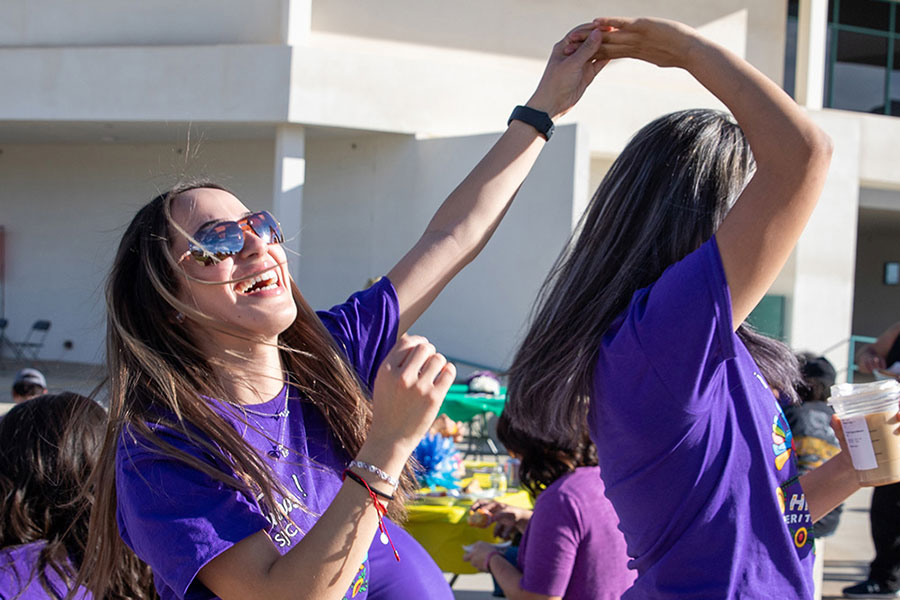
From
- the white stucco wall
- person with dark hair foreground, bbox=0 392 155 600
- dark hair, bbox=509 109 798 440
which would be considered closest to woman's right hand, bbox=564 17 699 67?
dark hair, bbox=509 109 798 440

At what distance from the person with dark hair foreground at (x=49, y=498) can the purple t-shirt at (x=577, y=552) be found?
3.34 ft

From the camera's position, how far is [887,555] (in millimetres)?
4805

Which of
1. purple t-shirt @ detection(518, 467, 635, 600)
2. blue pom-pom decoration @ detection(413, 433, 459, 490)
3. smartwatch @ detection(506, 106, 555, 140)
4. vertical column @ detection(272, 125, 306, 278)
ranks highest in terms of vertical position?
vertical column @ detection(272, 125, 306, 278)

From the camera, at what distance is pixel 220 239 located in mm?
1347

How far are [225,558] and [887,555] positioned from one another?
16.1 ft

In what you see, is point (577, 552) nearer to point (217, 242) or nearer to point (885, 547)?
point (217, 242)

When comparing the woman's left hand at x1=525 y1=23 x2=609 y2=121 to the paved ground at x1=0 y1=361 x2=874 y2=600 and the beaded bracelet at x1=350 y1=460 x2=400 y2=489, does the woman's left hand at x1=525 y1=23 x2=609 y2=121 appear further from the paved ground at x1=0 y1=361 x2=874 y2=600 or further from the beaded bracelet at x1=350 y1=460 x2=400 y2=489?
the paved ground at x1=0 y1=361 x2=874 y2=600

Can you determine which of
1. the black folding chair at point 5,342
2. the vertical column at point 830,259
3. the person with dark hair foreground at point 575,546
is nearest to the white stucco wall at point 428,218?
the vertical column at point 830,259

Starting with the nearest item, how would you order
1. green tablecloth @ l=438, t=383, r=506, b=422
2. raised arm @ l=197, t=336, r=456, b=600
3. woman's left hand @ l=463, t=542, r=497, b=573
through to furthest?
raised arm @ l=197, t=336, r=456, b=600
woman's left hand @ l=463, t=542, r=497, b=573
green tablecloth @ l=438, t=383, r=506, b=422

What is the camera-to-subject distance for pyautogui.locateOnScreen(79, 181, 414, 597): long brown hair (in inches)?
46.8

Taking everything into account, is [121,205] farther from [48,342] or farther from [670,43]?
[670,43]

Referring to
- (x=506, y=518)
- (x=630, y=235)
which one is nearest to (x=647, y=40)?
(x=630, y=235)

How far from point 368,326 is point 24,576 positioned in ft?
2.87

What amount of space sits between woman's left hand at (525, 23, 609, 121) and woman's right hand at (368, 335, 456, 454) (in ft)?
2.70
